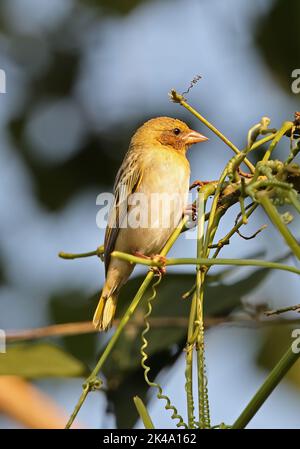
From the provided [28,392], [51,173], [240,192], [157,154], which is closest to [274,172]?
[240,192]

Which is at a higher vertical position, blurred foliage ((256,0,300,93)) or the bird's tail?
blurred foliage ((256,0,300,93))

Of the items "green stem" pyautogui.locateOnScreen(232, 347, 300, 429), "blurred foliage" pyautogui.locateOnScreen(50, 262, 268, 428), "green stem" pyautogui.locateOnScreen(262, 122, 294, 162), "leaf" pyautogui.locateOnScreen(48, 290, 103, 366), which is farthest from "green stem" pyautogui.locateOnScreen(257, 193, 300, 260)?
"leaf" pyautogui.locateOnScreen(48, 290, 103, 366)

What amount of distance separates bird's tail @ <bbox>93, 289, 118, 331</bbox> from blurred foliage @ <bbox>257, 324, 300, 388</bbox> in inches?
25.9

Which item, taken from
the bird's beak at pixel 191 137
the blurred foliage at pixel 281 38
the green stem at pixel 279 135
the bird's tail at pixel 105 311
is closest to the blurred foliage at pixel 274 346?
the bird's tail at pixel 105 311

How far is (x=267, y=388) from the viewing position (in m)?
1.62

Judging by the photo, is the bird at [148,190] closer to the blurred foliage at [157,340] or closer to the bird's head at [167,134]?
the bird's head at [167,134]

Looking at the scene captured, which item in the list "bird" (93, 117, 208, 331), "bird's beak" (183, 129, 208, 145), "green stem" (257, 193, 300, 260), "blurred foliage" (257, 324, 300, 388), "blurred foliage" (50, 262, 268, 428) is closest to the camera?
"green stem" (257, 193, 300, 260)

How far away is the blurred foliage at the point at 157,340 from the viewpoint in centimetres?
330

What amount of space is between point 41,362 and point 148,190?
3.97 feet

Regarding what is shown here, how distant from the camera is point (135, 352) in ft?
11.2

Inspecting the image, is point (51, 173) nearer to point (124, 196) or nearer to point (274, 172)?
point (124, 196)

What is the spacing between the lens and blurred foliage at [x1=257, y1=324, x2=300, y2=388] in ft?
11.3

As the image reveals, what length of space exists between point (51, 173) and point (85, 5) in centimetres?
A: 83

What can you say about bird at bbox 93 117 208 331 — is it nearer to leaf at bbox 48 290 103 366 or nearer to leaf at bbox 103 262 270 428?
leaf at bbox 48 290 103 366
